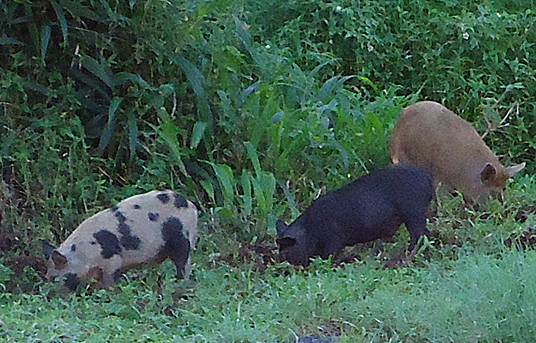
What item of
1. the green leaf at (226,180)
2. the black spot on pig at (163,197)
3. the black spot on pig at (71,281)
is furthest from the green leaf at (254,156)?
the black spot on pig at (71,281)

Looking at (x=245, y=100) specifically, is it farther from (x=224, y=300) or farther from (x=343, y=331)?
(x=343, y=331)

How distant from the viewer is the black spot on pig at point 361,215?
19.8 ft

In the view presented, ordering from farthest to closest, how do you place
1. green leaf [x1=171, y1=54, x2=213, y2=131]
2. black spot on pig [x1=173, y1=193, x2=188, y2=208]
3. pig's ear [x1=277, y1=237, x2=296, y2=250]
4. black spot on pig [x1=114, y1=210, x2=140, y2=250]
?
green leaf [x1=171, y1=54, x2=213, y2=131] → pig's ear [x1=277, y1=237, x2=296, y2=250] → black spot on pig [x1=173, y1=193, x2=188, y2=208] → black spot on pig [x1=114, y1=210, x2=140, y2=250]

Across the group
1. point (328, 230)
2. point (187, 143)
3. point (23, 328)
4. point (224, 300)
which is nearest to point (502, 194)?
point (328, 230)

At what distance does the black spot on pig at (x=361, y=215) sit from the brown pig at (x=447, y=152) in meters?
0.86

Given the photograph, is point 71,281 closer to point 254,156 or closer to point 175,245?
point 175,245

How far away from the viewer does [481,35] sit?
29.2ft

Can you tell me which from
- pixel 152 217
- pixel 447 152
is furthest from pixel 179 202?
pixel 447 152

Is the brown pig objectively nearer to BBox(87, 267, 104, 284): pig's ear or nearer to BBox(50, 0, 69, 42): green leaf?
BBox(50, 0, 69, 42): green leaf

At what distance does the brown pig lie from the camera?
277 inches

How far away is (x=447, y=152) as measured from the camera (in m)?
7.21

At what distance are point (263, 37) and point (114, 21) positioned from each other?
8.83ft

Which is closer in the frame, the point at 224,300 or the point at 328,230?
the point at 224,300

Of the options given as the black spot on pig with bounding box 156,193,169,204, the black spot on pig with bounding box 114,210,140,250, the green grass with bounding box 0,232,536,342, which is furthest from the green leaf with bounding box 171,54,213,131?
the green grass with bounding box 0,232,536,342
